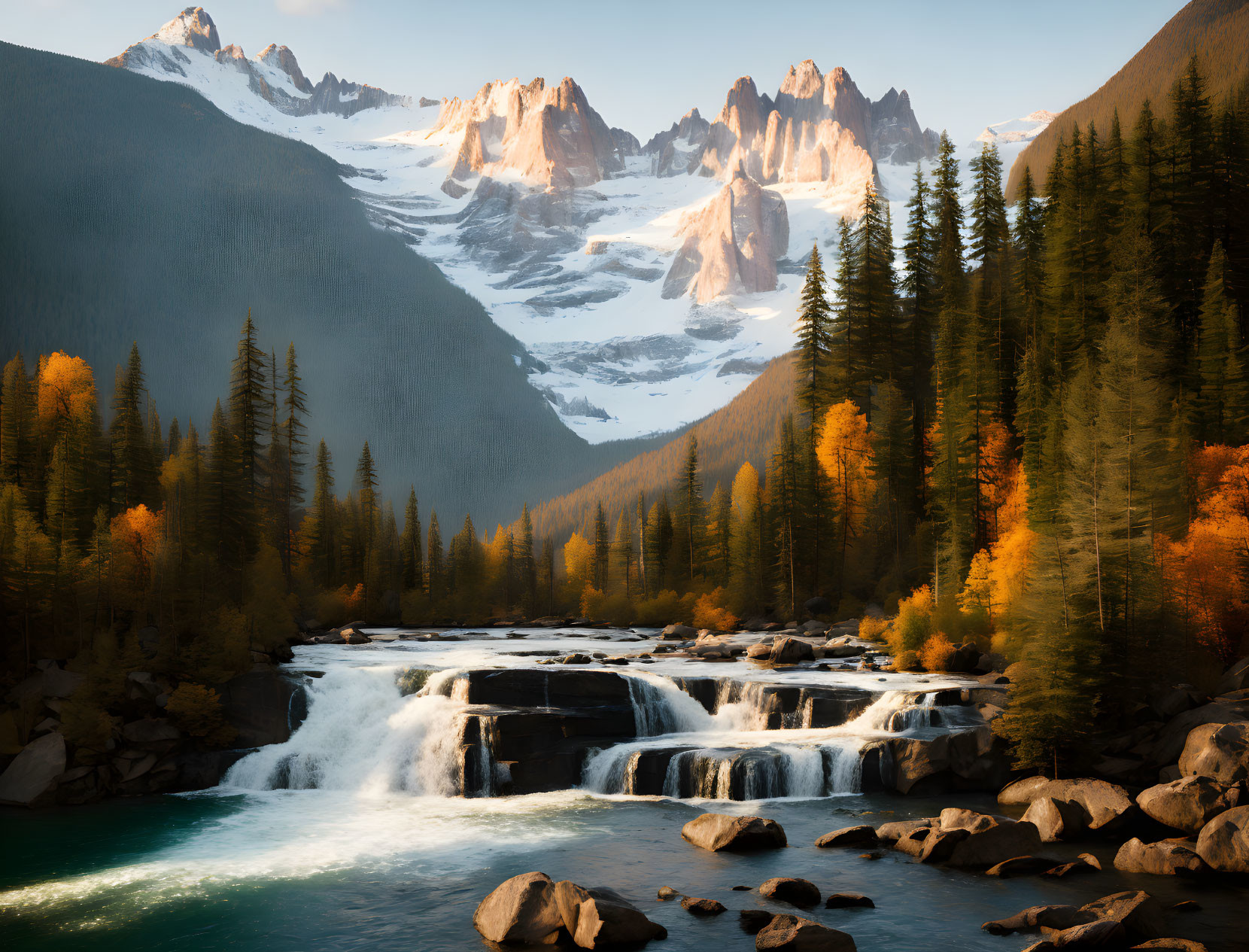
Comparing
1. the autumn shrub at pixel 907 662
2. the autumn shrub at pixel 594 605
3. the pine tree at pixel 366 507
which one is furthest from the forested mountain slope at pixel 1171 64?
the pine tree at pixel 366 507

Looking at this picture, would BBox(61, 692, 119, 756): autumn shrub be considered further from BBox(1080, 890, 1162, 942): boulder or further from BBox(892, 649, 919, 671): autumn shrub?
BBox(892, 649, 919, 671): autumn shrub

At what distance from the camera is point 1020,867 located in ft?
83.8

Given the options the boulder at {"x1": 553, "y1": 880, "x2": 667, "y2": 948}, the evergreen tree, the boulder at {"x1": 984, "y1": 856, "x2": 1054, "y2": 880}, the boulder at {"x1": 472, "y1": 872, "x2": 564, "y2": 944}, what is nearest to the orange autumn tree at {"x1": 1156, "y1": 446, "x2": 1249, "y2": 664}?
the boulder at {"x1": 984, "y1": 856, "x2": 1054, "y2": 880}

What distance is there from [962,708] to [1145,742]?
677 centimetres

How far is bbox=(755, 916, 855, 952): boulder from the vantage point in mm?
20125

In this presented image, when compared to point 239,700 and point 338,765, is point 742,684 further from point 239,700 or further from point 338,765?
point 239,700

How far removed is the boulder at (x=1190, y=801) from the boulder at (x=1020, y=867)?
208 inches

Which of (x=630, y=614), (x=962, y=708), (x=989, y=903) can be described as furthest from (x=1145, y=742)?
(x=630, y=614)

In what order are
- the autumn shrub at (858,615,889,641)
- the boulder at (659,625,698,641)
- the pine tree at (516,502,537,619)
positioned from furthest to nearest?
the pine tree at (516,502,537,619)
the boulder at (659,625,698,641)
the autumn shrub at (858,615,889,641)

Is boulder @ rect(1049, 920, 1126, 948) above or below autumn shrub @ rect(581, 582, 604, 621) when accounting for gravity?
below

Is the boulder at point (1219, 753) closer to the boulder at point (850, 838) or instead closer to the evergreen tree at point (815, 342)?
the boulder at point (850, 838)

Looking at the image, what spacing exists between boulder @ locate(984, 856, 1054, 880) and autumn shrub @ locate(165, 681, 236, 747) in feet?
110

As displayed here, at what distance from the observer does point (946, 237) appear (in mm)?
76375

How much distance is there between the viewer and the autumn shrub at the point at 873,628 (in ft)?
186
